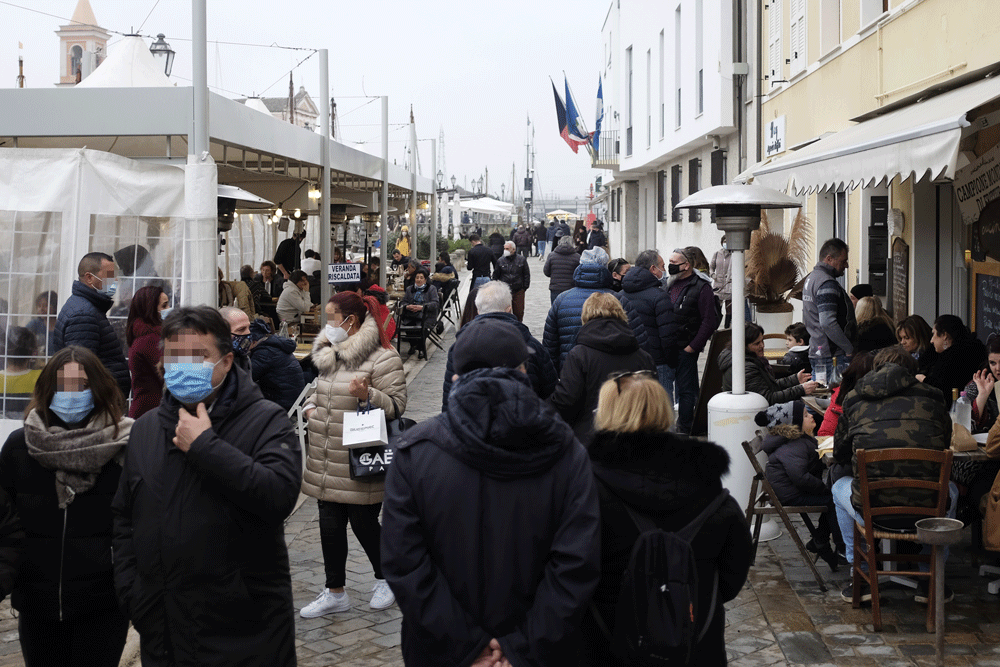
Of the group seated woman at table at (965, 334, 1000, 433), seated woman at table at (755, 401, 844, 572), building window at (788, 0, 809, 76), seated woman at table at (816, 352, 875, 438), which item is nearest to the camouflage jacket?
seated woman at table at (816, 352, 875, 438)

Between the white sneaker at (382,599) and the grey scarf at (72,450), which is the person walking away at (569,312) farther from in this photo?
the grey scarf at (72,450)

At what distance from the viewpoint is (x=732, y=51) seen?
1994 cm

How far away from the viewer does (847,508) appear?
5.93m

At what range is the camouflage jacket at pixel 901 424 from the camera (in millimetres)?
5477

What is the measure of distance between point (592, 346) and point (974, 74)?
180 inches

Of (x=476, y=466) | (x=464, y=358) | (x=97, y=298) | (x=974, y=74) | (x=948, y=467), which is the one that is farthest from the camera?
(x=974, y=74)

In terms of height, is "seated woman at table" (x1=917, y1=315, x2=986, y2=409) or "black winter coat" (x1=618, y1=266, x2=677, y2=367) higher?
"black winter coat" (x1=618, y1=266, x2=677, y2=367)

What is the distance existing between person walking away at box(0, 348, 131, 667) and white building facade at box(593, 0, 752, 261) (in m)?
17.7

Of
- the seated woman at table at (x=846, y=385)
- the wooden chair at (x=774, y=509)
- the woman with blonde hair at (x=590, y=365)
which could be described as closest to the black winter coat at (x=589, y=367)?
the woman with blonde hair at (x=590, y=365)

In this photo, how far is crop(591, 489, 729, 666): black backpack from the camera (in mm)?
3080

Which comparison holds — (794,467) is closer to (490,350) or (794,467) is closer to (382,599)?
(382,599)

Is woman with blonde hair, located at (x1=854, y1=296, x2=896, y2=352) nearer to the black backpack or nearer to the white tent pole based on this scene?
the black backpack

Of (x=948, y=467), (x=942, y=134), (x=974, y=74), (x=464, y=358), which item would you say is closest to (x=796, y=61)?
(x=974, y=74)

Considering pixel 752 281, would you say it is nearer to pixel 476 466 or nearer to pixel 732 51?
pixel 732 51
